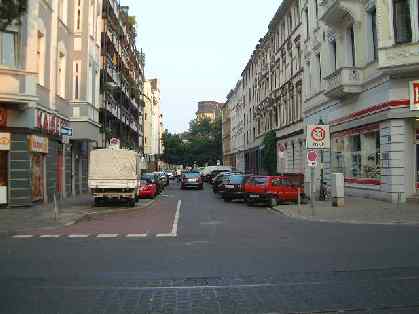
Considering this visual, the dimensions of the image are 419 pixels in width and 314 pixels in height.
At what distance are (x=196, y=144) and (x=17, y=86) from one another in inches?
3566

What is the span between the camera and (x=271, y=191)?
81.4 feet

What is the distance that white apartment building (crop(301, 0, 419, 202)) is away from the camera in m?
22.2

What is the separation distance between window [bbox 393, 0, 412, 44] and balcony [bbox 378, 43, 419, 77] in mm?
845

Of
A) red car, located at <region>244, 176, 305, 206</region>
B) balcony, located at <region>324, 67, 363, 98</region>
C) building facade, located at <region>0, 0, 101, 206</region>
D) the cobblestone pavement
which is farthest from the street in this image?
balcony, located at <region>324, 67, 363, 98</region>

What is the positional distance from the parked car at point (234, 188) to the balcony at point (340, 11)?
10051mm

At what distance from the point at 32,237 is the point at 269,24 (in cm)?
4386

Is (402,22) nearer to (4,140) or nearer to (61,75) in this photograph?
(61,75)

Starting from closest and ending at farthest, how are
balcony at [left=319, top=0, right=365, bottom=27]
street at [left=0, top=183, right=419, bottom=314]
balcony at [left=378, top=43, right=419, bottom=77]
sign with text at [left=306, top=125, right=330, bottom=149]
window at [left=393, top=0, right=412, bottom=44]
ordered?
street at [left=0, top=183, right=419, bottom=314] → sign with text at [left=306, top=125, right=330, bottom=149] → balcony at [left=378, top=43, right=419, bottom=77] → window at [left=393, top=0, right=412, bottom=44] → balcony at [left=319, top=0, right=365, bottom=27]

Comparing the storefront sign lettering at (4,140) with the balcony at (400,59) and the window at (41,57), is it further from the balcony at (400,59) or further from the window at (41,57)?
the balcony at (400,59)

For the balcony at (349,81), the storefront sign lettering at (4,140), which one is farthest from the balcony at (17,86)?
the balcony at (349,81)

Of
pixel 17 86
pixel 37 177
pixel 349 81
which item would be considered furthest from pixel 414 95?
pixel 37 177

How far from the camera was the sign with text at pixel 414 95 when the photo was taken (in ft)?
71.7

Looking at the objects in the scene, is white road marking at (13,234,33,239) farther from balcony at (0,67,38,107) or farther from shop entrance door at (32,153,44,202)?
shop entrance door at (32,153,44,202)

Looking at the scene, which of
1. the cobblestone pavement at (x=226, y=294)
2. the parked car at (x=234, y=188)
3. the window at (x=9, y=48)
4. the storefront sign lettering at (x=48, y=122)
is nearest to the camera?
the cobblestone pavement at (x=226, y=294)
